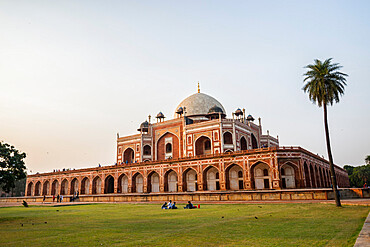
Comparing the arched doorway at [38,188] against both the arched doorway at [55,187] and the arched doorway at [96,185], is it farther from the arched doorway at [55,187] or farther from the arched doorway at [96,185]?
the arched doorway at [96,185]

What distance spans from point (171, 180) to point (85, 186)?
18.0 metres

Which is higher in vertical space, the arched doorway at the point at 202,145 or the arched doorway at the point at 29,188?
the arched doorway at the point at 202,145

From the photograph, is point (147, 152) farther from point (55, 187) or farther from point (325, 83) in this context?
point (325, 83)

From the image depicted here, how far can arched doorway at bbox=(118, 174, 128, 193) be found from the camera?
1710 inches

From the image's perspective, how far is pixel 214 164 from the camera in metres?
34.5

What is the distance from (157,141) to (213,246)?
140ft

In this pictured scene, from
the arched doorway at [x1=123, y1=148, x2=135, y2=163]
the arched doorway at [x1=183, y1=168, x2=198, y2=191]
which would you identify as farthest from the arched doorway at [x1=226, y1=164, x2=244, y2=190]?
the arched doorway at [x1=123, y1=148, x2=135, y2=163]

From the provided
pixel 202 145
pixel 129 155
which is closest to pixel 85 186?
pixel 129 155

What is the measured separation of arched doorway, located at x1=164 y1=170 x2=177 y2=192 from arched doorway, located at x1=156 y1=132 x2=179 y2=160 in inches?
234

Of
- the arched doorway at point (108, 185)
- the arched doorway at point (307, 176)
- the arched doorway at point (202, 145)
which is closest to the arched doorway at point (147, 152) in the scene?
the arched doorway at point (108, 185)

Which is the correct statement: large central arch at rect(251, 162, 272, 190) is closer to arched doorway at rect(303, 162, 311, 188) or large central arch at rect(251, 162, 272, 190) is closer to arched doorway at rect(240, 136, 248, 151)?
arched doorway at rect(303, 162, 311, 188)

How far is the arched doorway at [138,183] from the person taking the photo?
136 feet

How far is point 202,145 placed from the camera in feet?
144

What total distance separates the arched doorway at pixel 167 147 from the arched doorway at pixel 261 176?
14.4 metres
